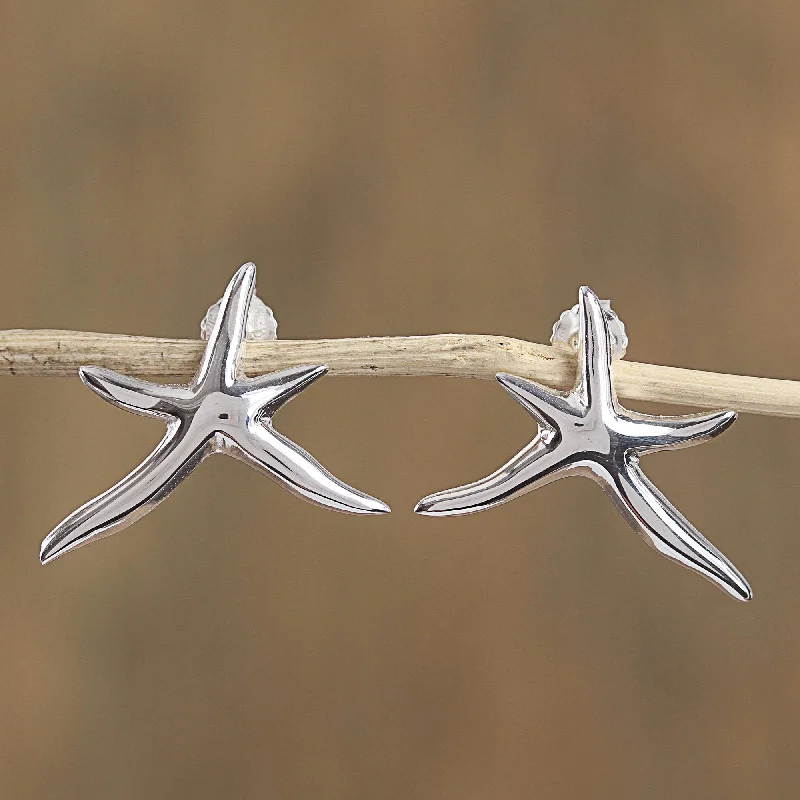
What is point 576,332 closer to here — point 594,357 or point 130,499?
point 594,357

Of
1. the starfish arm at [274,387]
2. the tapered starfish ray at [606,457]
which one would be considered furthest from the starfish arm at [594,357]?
the starfish arm at [274,387]

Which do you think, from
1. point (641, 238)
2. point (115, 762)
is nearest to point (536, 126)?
point (641, 238)

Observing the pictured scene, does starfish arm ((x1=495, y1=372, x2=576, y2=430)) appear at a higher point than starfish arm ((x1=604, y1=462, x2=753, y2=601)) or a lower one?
higher

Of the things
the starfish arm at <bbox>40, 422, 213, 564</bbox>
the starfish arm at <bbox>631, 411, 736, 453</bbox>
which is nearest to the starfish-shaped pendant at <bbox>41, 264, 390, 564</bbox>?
the starfish arm at <bbox>40, 422, 213, 564</bbox>

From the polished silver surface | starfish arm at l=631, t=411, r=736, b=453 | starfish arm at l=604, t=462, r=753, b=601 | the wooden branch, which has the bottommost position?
starfish arm at l=604, t=462, r=753, b=601

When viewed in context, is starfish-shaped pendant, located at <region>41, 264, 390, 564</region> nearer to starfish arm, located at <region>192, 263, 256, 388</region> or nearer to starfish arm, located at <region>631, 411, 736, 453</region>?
starfish arm, located at <region>192, 263, 256, 388</region>

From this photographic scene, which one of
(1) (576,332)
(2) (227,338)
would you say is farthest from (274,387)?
(1) (576,332)

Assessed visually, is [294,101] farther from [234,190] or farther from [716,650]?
[716,650]
